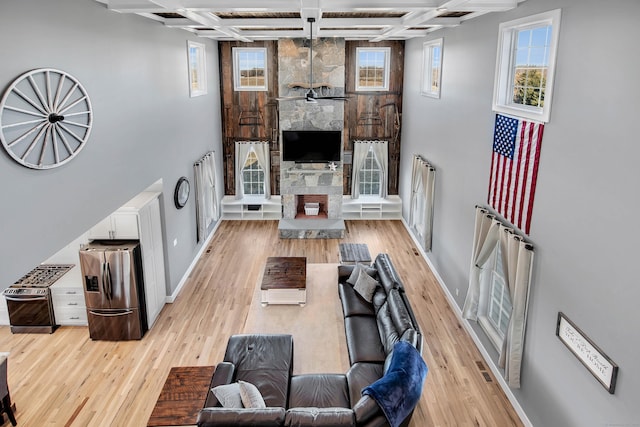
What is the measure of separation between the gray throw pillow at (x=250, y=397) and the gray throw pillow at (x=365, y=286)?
2.75 meters

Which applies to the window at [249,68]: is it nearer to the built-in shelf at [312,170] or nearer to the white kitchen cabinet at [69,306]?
the built-in shelf at [312,170]

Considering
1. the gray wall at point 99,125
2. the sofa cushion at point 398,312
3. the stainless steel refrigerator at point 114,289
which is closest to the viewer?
the gray wall at point 99,125

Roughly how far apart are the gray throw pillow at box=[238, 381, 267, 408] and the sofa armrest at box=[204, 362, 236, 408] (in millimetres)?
309

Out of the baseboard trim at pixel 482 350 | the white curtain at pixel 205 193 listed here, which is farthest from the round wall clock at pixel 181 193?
the baseboard trim at pixel 482 350

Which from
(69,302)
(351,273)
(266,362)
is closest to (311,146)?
(351,273)

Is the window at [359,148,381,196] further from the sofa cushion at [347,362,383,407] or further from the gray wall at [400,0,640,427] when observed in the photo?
the sofa cushion at [347,362,383,407]

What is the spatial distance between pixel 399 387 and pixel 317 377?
1173 millimetres

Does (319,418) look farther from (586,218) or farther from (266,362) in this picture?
(586,218)

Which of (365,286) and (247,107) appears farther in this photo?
(247,107)

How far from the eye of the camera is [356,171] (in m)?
12.1

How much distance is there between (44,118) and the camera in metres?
4.09

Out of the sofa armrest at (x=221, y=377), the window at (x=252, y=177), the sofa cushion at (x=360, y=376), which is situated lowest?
the sofa cushion at (x=360, y=376)

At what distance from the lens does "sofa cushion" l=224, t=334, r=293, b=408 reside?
5.07 meters

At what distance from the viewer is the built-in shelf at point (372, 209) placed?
12.1m
